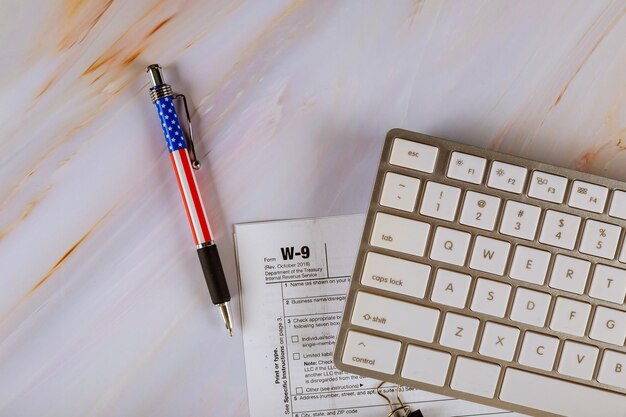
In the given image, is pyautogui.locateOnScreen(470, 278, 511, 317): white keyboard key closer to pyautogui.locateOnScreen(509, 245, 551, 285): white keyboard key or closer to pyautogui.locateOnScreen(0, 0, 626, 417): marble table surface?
pyautogui.locateOnScreen(509, 245, 551, 285): white keyboard key

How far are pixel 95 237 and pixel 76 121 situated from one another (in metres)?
0.11

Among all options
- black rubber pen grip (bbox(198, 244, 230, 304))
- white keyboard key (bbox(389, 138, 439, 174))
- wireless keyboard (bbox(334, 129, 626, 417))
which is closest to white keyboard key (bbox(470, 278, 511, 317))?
wireless keyboard (bbox(334, 129, 626, 417))

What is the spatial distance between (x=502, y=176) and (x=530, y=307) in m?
0.11

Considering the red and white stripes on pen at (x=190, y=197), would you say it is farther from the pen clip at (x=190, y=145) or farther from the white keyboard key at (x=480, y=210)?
the white keyboard key at (x=480, y=210)

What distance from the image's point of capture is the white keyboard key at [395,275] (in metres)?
0.49

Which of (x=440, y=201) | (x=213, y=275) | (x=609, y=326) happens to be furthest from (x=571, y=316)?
(x=213, y=275)

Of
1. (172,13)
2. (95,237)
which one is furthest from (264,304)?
(172,13)

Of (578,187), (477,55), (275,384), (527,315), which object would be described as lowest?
(275,384)

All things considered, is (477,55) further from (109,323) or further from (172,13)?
(109,323)

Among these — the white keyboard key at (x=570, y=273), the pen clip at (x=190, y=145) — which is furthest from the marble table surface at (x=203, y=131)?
the white keyboard key at (x=570, y=273)

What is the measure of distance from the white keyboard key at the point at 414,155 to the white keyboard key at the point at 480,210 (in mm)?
41

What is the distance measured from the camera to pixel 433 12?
551 millimetres

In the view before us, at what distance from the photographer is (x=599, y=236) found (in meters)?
0.49

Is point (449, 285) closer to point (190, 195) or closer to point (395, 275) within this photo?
point (395, 275)
